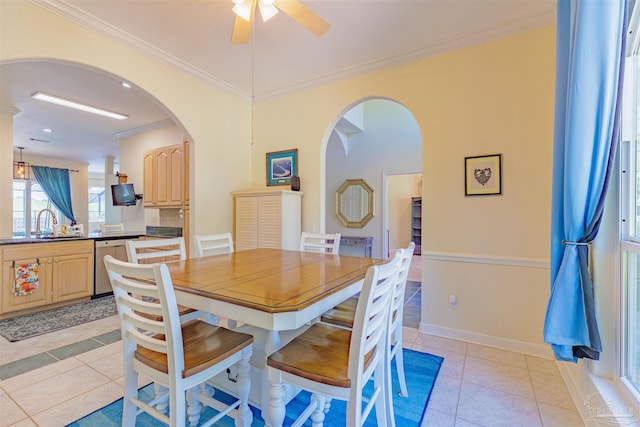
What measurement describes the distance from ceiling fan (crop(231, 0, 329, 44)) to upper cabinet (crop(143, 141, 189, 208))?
95.9 inches

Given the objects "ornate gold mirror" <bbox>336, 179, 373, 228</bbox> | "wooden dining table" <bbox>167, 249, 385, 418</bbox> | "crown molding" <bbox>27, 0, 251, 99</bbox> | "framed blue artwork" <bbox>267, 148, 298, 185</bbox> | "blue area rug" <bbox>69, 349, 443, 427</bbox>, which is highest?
"crown molding" <bbox>27, 0, 251, 99</bbox>

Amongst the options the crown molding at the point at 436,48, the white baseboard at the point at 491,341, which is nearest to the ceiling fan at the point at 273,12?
the crown molding at the point at 436,48

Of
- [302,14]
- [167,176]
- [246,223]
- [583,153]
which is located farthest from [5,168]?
[583,153]

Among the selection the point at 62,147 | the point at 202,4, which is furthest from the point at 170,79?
the point at 62,147

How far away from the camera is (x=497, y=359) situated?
2354 mm

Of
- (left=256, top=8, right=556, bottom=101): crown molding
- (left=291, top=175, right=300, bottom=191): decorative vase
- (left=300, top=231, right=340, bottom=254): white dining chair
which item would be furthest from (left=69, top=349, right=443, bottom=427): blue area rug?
(left=256, top=8, right=556, bottom=101): crown molding

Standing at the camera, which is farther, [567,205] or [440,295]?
[440,295]

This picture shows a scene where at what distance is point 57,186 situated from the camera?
25.8ft

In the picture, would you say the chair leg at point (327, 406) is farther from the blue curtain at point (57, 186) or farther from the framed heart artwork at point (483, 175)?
the blue curtain at point (57, 186)

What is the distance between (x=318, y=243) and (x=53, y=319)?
10.3 feet

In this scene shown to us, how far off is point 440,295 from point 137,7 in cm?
370

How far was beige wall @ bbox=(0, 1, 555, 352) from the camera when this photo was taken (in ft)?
7.79

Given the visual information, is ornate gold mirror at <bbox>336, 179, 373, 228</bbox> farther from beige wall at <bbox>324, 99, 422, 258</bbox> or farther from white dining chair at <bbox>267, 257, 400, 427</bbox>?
white dining chair at <bbox>267, 257, 400, 427</bbox>

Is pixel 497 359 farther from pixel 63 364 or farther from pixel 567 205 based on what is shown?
pixel 63 364
